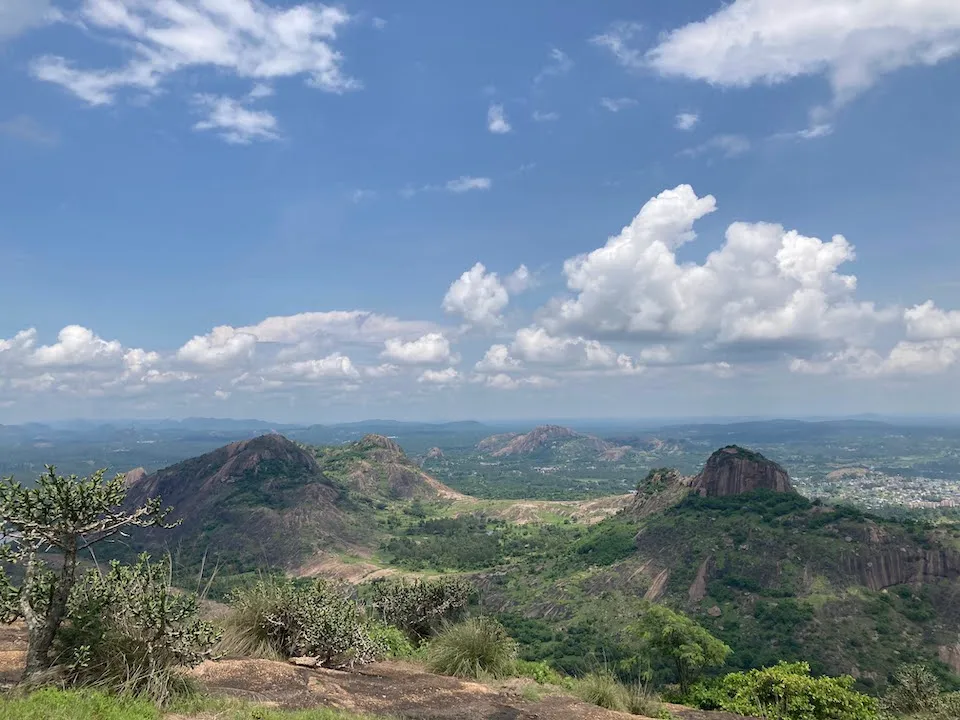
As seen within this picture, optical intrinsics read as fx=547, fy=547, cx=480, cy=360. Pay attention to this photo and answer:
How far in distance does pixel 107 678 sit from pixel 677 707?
1693cm

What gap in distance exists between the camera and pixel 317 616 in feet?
55.4

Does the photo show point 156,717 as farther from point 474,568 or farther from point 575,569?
point 474,568

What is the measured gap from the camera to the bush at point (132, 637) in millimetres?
10953

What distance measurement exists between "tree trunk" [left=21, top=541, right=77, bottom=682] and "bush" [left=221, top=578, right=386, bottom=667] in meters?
6.16

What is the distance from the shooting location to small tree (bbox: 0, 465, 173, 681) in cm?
1059

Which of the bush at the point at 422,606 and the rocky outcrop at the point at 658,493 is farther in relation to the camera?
the rocky outcrop at the point at 658,493

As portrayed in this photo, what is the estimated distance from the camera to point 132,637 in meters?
11.6

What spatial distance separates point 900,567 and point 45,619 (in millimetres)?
108610

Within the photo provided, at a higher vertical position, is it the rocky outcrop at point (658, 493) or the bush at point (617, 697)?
the bush at point (617, 697)

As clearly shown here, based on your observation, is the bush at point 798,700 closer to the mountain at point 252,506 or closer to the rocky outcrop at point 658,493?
the rocky outcrop at point 658,493

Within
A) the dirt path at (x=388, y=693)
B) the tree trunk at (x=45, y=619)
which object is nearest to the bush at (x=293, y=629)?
the dirt path at (x=388, y=693)

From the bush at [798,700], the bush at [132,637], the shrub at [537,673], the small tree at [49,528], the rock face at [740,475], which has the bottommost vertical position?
the rock face at [740,475]

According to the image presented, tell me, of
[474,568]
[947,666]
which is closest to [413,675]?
[947,666]

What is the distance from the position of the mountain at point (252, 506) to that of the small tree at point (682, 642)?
11529 centimetres
